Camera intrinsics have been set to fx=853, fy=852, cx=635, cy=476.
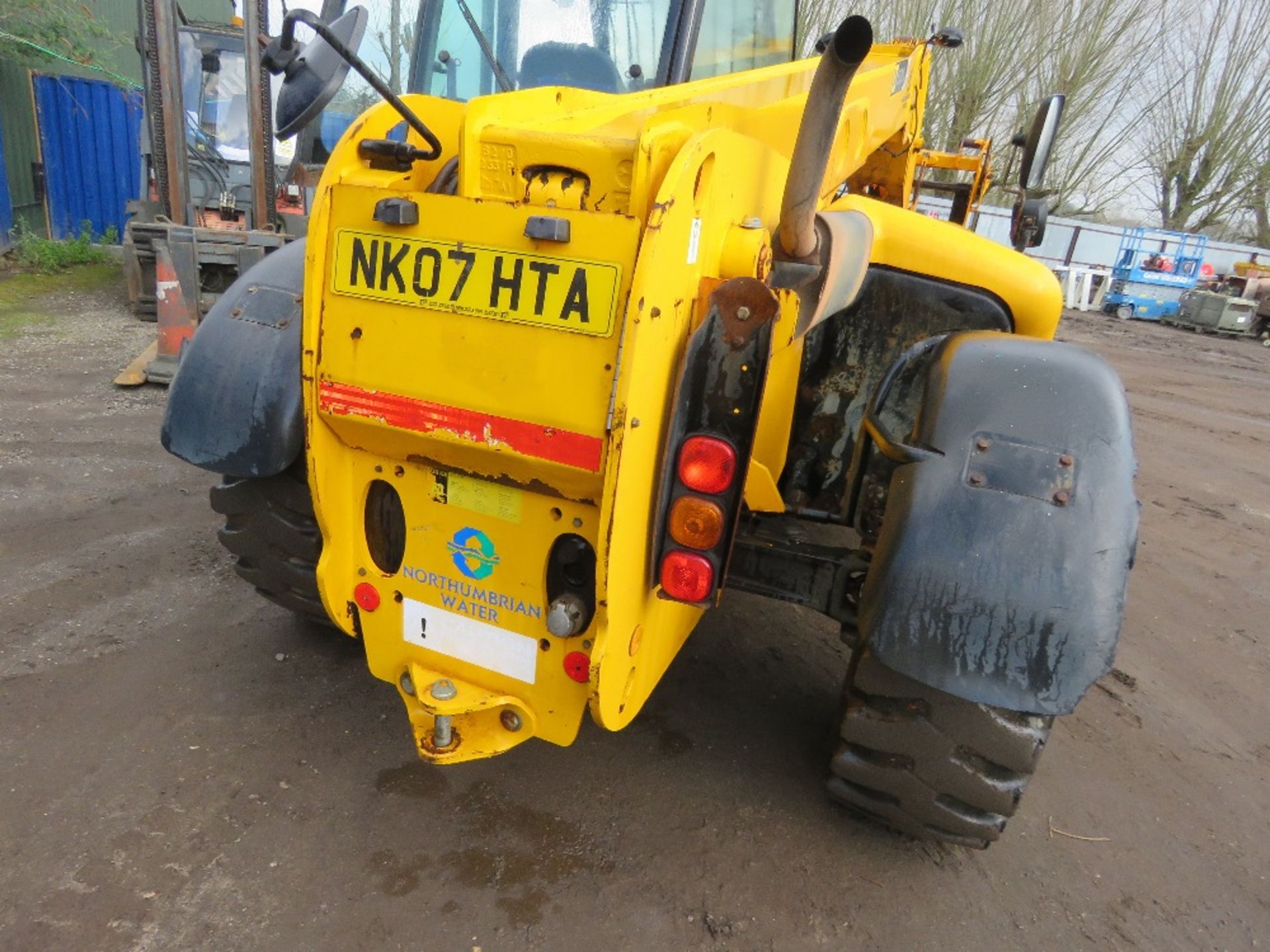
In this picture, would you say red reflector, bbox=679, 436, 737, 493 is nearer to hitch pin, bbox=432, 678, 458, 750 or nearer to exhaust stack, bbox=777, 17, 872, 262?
exhaust stack, bbox=777, 17, 872, 262

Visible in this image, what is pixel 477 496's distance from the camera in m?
1.95

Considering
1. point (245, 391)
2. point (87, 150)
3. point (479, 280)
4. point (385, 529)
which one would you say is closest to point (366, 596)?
point (385, 529)

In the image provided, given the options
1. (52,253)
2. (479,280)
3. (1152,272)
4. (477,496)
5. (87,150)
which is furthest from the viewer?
(1152,272)

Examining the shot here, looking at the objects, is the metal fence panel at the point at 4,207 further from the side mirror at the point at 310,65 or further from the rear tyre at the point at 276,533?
the side mirror at the point at 310,65

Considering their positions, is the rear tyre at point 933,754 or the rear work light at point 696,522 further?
the rear tyre at point 933,754

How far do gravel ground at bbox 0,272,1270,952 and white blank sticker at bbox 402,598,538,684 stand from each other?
21.7 inches

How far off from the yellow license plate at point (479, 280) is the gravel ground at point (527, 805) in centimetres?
141

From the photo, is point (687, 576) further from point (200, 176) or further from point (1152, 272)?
point (1152, 272)

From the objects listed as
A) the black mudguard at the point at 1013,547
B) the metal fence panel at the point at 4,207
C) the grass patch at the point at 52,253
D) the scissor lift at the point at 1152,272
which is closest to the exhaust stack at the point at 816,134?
the black mudguard at the point at 1013,547

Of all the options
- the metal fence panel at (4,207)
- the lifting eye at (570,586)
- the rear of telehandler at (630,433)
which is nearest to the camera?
the rear of telehandler at (630,433)

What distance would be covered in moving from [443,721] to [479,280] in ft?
3.48

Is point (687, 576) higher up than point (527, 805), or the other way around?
point (687, 576)

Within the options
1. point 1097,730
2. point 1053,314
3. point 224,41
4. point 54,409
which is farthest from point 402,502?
point 224,41

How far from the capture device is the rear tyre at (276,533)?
2498 millimetres
